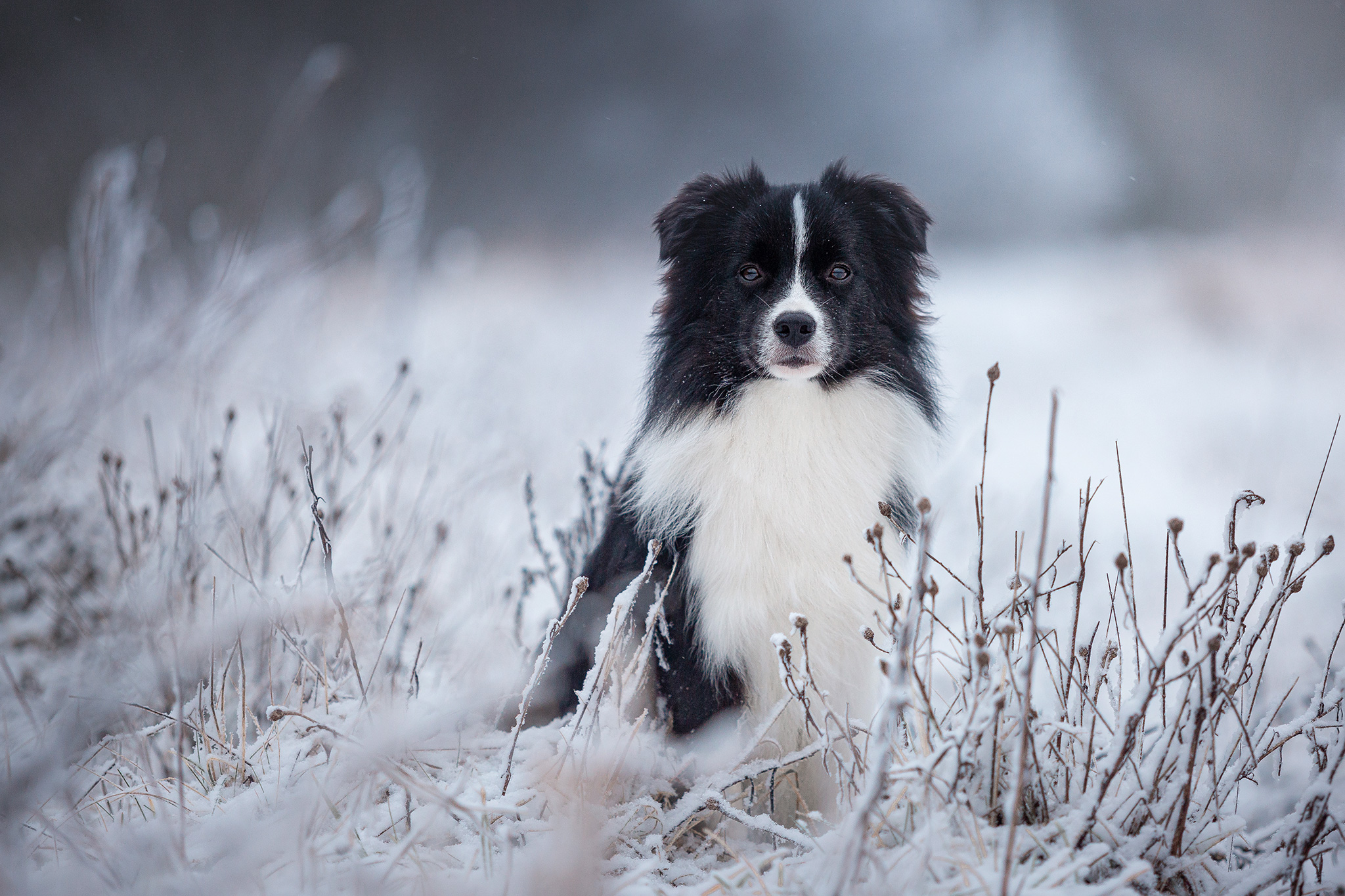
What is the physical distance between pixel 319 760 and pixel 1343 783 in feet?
8.17

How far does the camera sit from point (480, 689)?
2.07 meters

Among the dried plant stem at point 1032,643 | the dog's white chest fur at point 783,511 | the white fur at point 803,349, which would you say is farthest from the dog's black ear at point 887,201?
the dried plant stem at point 1032,643

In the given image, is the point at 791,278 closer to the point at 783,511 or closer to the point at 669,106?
the point at 783,511

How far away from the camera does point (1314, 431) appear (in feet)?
15.2

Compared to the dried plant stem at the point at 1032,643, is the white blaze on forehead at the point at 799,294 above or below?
above

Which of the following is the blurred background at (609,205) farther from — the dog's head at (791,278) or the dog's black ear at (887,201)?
the dog's head at (791,278)

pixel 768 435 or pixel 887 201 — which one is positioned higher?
pixel 887 201

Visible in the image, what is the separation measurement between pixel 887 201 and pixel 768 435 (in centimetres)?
97

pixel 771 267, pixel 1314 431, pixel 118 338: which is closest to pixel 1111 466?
pixel 1314 431

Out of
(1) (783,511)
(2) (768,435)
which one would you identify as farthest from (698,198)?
(1) (783,511)

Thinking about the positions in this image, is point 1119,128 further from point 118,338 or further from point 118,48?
point 118,48

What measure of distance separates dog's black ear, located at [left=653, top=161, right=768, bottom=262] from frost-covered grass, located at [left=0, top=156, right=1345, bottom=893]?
3.52 ft

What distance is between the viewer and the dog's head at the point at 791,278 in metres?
2.40

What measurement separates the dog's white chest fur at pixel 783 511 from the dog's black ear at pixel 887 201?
1.88 feet
